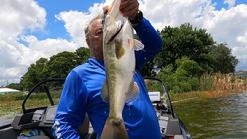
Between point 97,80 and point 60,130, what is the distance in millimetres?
427

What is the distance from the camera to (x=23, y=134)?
6.73m

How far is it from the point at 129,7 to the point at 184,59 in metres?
57.6

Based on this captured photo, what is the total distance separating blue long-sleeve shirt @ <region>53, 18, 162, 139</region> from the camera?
325 cm

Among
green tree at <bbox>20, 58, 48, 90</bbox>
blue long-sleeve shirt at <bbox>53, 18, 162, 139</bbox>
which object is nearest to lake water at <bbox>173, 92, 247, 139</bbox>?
blue long-sleeve shirt at <bbox>53, 18, 162, 139</bbox>

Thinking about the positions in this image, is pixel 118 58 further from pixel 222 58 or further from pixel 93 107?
pixel 222 58

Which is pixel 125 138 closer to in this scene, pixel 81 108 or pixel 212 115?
pixel 81 108

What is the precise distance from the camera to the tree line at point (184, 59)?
47509 mm

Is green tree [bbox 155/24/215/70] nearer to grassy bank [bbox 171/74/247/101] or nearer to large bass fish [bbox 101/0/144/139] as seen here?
grassy bank [bbox 171/74/247/101]

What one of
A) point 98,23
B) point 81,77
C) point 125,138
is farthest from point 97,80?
point 125,138

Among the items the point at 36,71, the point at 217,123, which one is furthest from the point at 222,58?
the point at 217,123

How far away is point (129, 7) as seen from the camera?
108 inches

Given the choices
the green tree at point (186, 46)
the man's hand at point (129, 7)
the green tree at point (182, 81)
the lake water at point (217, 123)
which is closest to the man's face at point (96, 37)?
the man's hand at point (129, 7)

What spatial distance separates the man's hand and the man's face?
39 cm

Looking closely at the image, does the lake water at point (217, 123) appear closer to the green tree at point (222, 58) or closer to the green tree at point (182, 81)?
the green tree at point (182, 81)
